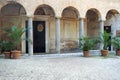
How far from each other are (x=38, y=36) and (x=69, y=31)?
251 cm

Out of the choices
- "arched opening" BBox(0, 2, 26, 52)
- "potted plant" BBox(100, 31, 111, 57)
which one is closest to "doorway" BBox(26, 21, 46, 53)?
"arched opening" BBox(0, 2, 26, 52)

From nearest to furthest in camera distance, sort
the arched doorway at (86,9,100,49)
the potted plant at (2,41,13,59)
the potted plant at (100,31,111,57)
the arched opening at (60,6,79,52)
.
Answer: the potted plant at (2,41,13,59) < the potted plant at (100,31,111,57) < the arched opening at (60,6,79,52) < the arched doorway at (86,9,100,49)

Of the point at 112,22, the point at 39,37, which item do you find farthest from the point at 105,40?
the point at 39,37

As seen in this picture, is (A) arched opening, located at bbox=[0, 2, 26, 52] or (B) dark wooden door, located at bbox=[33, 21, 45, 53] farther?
(B) dark wooden door, located at bbox=[33, 21, 45, 53]

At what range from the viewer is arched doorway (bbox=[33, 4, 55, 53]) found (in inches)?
785

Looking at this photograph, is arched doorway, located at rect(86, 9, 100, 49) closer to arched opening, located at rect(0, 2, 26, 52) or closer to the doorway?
the doorway

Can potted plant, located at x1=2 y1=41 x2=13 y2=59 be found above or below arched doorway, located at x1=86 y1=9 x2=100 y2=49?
below

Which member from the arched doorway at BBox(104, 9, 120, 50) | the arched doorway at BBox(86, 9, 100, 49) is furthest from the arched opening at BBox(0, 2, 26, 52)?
the arched doorway at BBox(104, 9, 120, 50)

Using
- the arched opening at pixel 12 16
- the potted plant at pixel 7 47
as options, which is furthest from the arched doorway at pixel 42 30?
the potted plant at pixel 7 47

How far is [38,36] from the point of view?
20.1 metres

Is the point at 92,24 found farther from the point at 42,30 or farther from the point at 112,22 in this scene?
the point at 42,30

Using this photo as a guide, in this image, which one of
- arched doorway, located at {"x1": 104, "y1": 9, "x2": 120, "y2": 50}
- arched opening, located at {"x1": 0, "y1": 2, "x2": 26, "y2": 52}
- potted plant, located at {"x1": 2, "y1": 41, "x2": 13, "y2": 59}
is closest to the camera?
potted plant, located at {"x1": 2, "y1": 41, "x2": 13, "y2": 59}

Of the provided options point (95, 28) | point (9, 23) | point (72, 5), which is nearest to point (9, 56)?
point (9, 23)

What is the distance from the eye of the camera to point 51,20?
2041 cm
